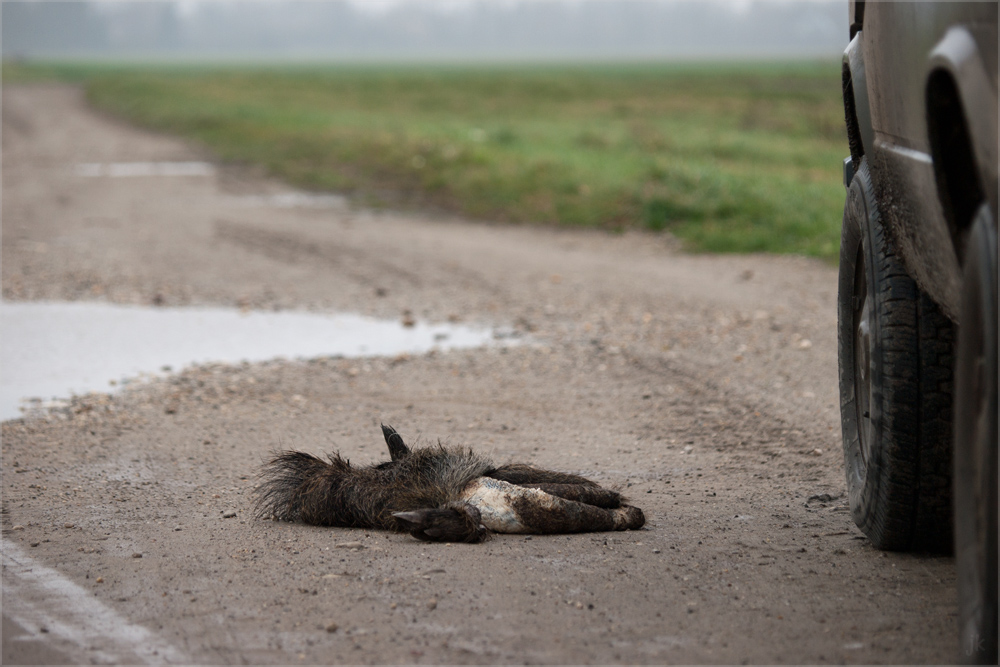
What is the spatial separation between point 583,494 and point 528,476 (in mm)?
258

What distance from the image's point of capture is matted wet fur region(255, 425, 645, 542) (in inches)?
139

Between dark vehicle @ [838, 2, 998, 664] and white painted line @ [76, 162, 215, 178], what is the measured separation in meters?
15.5

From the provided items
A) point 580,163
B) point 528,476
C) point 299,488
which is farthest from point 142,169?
point 528,476

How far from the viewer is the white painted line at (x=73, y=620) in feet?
9.12

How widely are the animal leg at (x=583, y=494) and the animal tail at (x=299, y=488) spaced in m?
0.77

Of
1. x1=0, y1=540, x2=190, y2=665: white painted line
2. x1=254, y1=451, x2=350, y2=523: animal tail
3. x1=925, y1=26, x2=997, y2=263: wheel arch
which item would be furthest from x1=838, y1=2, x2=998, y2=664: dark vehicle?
x1=0, y1=540, x2=190, y2=665: white painted line

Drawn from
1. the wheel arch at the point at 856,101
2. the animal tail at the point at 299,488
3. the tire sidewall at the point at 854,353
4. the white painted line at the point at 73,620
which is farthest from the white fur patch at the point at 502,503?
the wheel arch at the point at 856,101

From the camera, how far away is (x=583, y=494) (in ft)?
12.1

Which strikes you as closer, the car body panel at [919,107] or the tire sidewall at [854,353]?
the car body panel at [919,107]

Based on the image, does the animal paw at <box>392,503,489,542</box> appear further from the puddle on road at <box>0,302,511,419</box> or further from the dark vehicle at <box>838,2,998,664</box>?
the puddle on road at <box>0,302,511,419</box>

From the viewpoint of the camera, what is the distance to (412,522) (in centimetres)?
348

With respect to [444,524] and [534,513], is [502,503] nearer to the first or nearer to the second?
[534,513]

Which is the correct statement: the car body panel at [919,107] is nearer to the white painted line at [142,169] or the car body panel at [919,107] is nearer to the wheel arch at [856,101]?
the wheel arch at [856,101]

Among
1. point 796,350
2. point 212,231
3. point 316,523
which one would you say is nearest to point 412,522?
point 316,523
